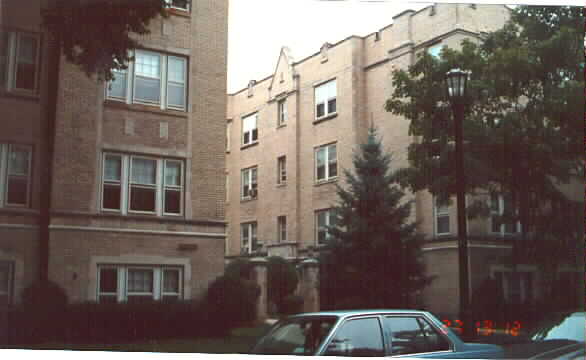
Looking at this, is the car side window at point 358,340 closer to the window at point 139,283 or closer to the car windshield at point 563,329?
the car windshield at point 563,329

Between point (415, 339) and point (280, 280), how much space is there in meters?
9.36

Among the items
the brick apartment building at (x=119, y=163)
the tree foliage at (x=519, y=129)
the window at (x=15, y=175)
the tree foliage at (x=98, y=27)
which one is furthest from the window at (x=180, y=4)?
the tree foliage at (x=519, y=129)

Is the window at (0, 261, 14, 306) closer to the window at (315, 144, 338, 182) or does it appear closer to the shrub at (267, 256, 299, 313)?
the shrub at (267, 256, 299, 313)

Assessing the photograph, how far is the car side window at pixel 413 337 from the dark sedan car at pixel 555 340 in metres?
1.17

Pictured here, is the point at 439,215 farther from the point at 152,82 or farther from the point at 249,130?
the point at 152,82

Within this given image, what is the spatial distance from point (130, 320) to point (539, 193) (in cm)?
1031

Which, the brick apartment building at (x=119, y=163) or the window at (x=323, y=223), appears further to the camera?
the window at (x=323, y=223)

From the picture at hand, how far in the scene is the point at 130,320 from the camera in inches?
570

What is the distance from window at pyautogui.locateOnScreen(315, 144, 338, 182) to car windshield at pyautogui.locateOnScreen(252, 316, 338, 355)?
9.88m

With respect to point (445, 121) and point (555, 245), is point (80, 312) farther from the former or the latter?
point (555, 245)

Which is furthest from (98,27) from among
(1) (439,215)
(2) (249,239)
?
(1) (439,215)

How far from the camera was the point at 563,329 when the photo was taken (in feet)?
33.4

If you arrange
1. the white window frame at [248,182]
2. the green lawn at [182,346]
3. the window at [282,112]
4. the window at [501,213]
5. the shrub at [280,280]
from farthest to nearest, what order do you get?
the window at [282,112] < the white window frame at [248,182] < the shrub at [280,280] < the window at [501,213] < the green lawn at [182,346]

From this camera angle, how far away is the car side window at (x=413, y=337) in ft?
27.2
